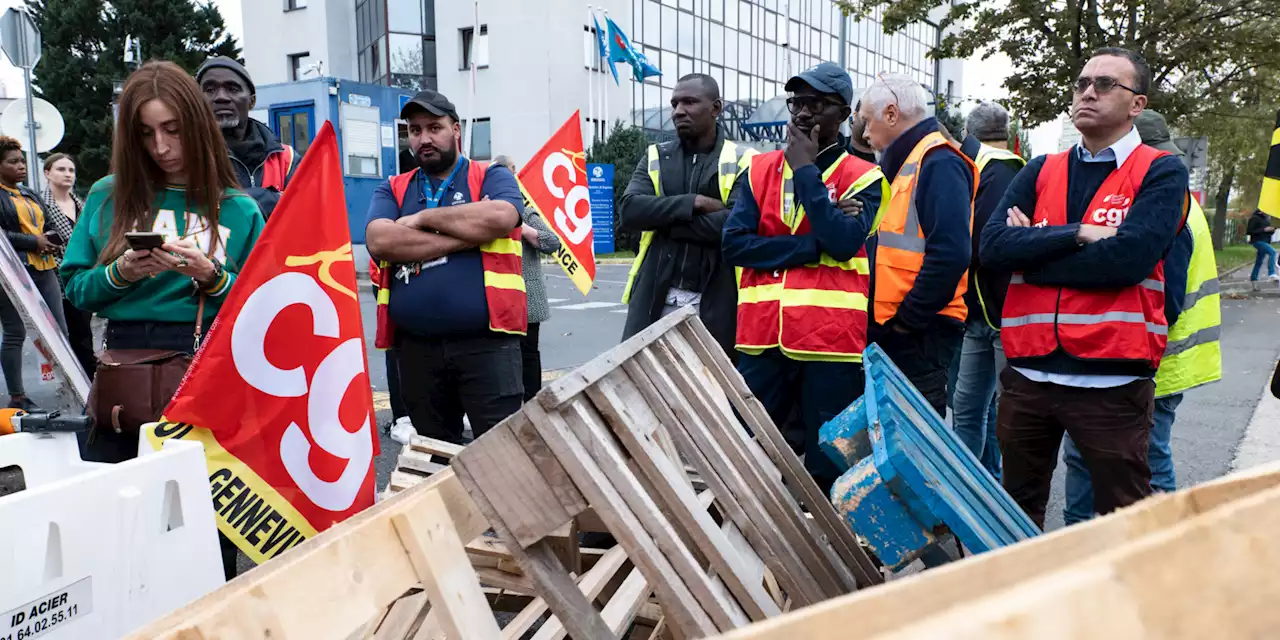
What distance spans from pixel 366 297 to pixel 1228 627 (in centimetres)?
1465

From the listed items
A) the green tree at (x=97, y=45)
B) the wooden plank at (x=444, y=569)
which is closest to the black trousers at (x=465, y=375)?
the wooden plank at (x=444, y=569)

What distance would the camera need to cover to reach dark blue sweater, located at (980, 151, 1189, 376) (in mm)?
2568

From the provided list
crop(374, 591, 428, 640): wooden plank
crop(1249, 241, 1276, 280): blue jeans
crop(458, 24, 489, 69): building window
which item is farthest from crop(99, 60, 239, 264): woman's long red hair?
crop(458, 24, 489, 69): building window

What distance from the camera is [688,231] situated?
3.82 m

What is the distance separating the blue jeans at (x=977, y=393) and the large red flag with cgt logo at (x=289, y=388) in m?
2.85

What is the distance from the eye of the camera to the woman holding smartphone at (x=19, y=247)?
20.4 ft

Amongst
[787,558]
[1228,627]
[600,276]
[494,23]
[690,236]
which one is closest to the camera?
[1228,627]

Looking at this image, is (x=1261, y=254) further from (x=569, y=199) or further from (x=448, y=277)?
(x=448, y=277)

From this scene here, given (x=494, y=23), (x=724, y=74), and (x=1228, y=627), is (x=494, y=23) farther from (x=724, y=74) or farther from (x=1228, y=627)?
(x=1228, y=627)

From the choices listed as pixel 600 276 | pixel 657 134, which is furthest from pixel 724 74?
pixel 600 276

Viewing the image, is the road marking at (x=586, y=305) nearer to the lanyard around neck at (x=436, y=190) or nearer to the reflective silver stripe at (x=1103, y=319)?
the lanyard around neck at (x=436, y=190)

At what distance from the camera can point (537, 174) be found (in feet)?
19.4

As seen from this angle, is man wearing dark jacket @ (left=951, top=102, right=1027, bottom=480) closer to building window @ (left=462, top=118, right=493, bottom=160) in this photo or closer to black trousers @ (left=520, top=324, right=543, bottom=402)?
black trousers @ (left=520, top=324, right=543, bottom=402)

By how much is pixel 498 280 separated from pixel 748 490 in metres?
1.68
